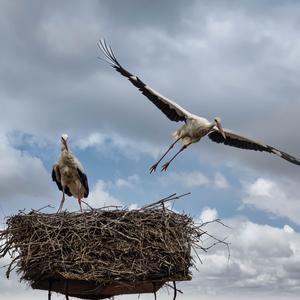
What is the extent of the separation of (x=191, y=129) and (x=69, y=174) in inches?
132

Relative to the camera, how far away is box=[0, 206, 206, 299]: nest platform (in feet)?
24.5

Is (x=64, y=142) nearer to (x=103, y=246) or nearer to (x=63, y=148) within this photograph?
(x=63, y=148)

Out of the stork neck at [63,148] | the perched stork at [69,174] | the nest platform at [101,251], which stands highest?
the stork neck at [63,148]

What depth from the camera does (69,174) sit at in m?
11.4

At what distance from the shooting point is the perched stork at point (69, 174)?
11.3m

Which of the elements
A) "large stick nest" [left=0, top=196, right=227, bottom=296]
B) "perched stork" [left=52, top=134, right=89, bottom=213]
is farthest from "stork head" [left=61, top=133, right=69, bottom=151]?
"large stick nest" [left=0, top=196, right=227, bottom=296]

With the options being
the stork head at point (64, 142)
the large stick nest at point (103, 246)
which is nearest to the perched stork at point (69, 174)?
the stork head at point (64, 142)

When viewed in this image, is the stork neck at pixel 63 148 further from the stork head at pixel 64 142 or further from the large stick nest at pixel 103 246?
the large stick nest at pixel 103 246

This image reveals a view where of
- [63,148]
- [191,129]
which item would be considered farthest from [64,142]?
[191,129]

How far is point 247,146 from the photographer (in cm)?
1452

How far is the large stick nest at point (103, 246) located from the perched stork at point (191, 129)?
16.7 feet

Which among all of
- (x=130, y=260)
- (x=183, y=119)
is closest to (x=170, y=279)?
(x=130, y=260)

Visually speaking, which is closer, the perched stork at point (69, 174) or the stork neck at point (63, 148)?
the perched stork at point (69, 174)

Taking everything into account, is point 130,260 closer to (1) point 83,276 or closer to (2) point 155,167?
(1) point 83,276
